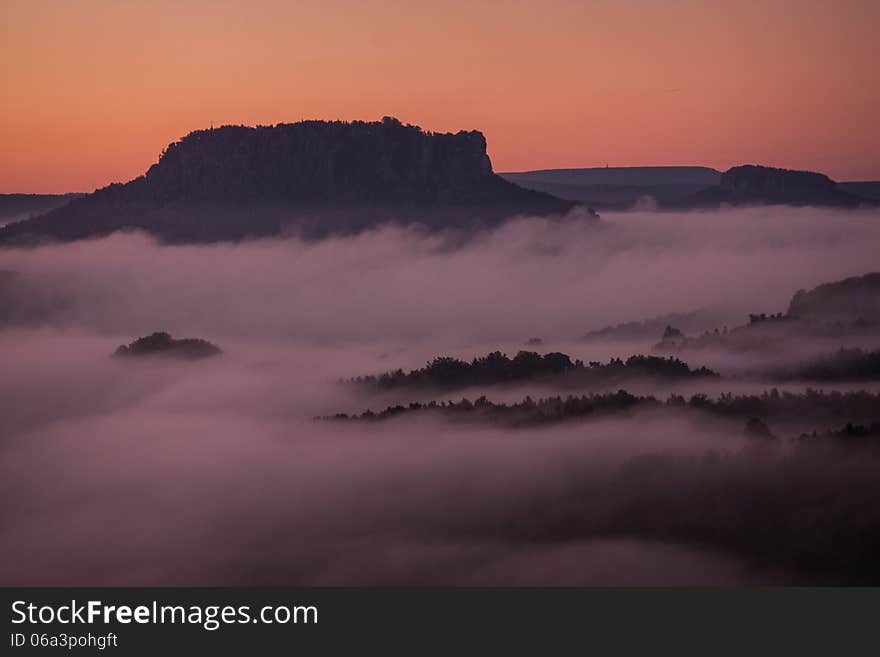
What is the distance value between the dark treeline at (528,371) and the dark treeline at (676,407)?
25.2 ft

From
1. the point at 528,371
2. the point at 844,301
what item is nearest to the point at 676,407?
the point at 528,371

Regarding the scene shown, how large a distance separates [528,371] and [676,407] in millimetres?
26115

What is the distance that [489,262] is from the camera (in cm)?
19212

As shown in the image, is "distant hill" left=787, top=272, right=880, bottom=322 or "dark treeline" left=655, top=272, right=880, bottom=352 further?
"distant hill" left=787, top=272, right=880, bottom=322

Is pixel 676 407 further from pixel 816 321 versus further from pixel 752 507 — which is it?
pixel 752 507

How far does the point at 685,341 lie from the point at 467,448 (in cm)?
4095

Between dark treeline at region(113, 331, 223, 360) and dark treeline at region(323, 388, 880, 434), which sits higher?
dark treeline at region(113, 331, 223, 360)

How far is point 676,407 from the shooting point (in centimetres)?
7331

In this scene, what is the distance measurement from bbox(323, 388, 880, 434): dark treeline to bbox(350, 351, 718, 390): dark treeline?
767cm

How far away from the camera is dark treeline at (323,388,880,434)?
211 ft

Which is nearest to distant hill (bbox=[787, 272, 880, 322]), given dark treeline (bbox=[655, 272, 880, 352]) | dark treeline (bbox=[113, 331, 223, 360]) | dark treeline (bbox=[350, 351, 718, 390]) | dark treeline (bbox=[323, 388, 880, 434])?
dark treeline (bbox=[655, 272, 880, 352])

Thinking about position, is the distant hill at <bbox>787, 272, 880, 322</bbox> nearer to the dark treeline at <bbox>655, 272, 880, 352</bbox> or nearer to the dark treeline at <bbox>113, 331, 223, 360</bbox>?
the dark treeline at <bbox>655, 272, 880, 352</bbox>

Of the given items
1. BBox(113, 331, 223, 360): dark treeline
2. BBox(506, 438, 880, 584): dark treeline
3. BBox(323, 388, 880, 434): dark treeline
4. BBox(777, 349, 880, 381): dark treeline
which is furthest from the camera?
BBox(113, 331, 223, 360): dark treeline

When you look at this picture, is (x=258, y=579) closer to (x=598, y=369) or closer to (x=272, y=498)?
(x=272, y=498)
